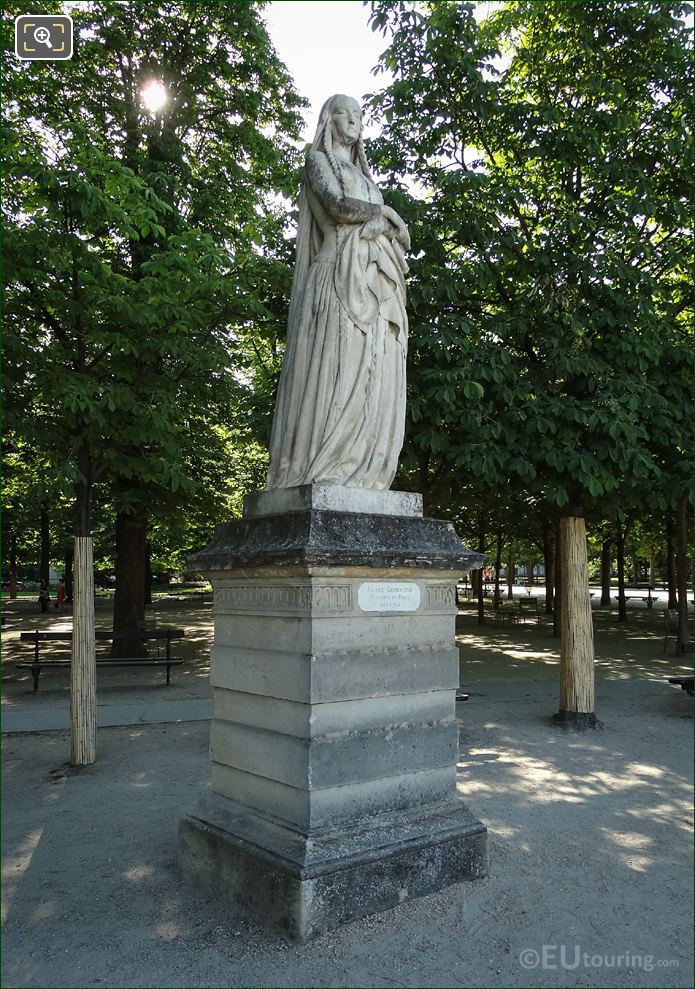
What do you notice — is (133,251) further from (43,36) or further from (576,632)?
(576,632)

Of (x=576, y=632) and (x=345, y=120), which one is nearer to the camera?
(x=345, y=120)

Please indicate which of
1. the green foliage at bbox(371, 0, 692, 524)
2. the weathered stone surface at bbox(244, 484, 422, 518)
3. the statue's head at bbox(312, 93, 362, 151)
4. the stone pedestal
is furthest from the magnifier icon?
the stone pedestal

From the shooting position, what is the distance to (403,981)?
12.5 feet

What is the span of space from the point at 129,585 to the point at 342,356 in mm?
12393

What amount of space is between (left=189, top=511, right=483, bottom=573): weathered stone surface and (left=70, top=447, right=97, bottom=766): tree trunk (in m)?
3.48

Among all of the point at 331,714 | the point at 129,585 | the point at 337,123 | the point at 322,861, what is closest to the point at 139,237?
the point at 337,123

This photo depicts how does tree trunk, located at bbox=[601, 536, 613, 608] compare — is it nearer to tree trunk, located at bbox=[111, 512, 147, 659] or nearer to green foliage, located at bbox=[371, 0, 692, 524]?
tree trunk, located at bbox=[111, 512, 147, 659]

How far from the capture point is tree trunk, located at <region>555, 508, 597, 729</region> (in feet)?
32.9

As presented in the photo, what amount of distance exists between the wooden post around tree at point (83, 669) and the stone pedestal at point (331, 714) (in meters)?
3.54

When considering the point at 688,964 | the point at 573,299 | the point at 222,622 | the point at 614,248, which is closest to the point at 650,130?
the point at 614,248

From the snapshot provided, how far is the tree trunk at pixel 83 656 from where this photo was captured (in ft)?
27.0

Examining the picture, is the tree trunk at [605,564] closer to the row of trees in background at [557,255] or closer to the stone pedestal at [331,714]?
the row of trees in background at [557,255]

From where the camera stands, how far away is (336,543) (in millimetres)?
4570

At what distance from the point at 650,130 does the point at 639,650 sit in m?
13.6
